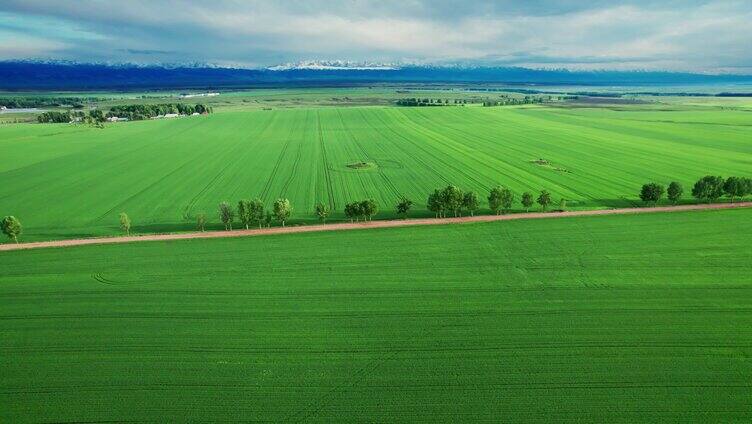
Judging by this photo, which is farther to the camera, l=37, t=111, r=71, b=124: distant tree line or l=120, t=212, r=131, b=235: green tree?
l=37, t=111, r=71, b=124: distant tree line

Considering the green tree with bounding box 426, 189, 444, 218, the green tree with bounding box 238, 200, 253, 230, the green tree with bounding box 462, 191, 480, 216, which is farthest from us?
the green tree with bounding box 462, 191, 480, 216

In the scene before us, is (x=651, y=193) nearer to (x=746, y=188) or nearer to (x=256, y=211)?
(x=746, y=188)

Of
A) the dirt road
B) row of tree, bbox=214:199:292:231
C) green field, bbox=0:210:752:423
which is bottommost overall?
green field, bbox=0:210:752:423

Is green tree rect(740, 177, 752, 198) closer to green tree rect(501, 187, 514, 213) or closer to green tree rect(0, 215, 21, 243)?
green tree rect(501, 187, 514, 213)

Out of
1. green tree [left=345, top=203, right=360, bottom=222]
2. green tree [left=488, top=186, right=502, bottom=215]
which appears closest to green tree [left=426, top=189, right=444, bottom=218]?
green tree [left=488, top=186, right=502, bottom=215]

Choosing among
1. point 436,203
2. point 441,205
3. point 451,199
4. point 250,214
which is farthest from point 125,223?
point 451,199

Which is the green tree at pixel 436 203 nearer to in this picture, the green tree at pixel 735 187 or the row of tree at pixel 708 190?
the row of tree at pixel 708 190

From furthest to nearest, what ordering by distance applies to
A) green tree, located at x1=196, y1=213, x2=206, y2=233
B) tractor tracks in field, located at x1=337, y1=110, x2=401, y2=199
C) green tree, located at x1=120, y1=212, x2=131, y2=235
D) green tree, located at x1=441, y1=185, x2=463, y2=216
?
tractor tracks in field, located at x1=337, y1=110, x2=401, y2=199
green tree, located at x1=441, y1=185, x2=463, y2=216
green tree, located at x1=196, y1=213, x2=206, y2=233
green tree, located at x1=120, y1=212, x2=131, y2=235
